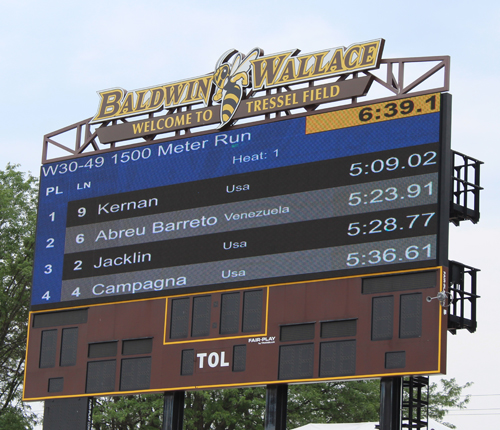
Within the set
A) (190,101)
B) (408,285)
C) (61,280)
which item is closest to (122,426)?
(61,280)

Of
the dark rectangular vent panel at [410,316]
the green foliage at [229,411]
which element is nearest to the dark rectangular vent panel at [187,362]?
the dark rectangular vent panel at [410,316]

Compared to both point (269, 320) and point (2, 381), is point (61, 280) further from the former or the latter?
point (2, 381)

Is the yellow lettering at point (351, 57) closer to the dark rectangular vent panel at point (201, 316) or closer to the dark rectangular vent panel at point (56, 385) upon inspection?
the dark rectangular vent panel at point (201, 316)

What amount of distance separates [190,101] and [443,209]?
5.74 meters

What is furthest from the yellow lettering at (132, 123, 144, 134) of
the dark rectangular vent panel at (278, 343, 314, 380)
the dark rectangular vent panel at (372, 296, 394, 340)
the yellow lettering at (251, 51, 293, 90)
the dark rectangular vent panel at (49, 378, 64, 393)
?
the dark rectangular vent panel at (372, 296, 394, 340)

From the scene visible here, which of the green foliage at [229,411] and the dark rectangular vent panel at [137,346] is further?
the green foliage at [229,411]

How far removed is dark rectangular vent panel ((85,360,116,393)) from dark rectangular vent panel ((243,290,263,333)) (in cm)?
269

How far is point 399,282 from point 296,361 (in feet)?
6.76

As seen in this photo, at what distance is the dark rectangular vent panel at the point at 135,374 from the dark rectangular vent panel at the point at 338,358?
3.30 meters

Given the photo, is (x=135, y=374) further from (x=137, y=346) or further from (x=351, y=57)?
(x=351, y=57)

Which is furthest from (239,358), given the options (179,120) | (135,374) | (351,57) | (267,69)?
Answer: (351,57)

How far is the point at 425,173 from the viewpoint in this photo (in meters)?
14.6

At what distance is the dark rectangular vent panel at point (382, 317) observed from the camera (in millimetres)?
14344

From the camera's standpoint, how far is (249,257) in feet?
52.3
